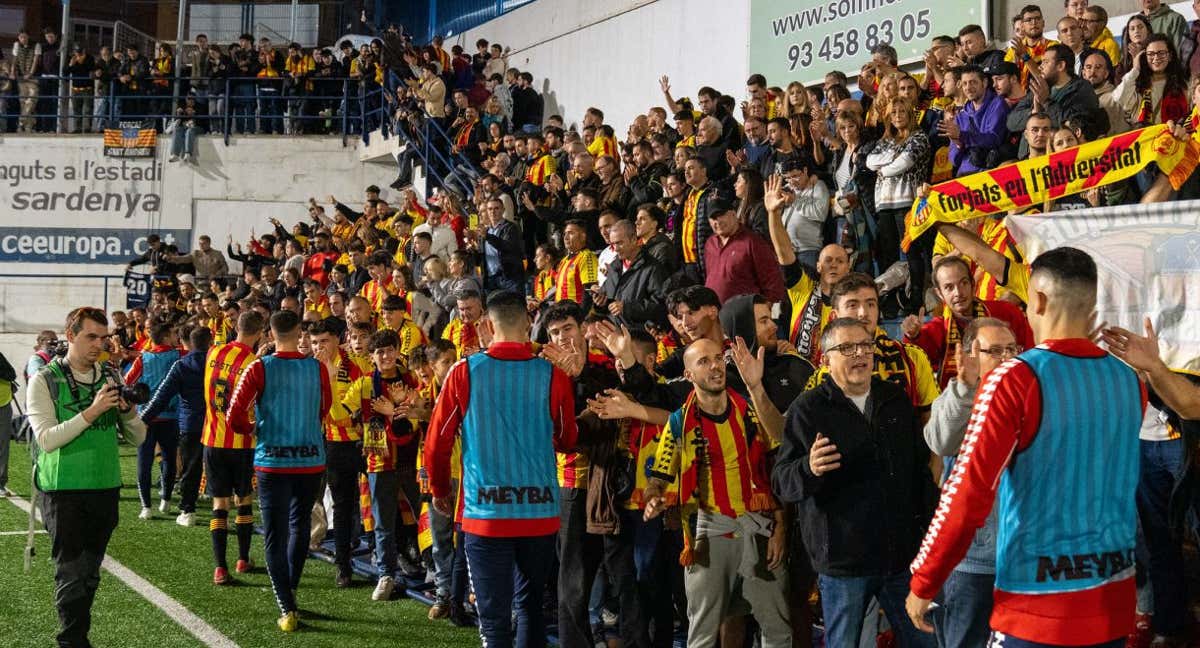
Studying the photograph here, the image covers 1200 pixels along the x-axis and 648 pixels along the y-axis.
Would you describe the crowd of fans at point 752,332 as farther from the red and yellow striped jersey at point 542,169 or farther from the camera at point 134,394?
the camera at point 134,394

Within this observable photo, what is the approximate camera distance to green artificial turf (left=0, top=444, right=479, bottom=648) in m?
7.36

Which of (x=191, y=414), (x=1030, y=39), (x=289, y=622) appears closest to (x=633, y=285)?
(x=289, y=622)

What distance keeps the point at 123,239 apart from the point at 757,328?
21.2 metres

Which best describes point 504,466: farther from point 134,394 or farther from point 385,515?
point 385,515

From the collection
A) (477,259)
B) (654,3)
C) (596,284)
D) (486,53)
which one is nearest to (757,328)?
(596,284)

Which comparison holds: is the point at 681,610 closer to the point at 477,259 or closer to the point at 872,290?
the point at 872,290

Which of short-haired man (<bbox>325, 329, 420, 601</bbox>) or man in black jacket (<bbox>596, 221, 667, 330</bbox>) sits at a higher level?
man in black jacket (<bbox>596, 221, 667, 330</bbox>)

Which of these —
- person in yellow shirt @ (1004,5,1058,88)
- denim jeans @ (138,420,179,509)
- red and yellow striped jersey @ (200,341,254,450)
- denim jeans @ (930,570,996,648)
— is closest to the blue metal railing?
denim jeans @ (138,420,179,509)

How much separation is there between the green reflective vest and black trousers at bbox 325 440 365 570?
100 inches

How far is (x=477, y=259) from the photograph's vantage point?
13.9 metres

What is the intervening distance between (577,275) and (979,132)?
3.88m

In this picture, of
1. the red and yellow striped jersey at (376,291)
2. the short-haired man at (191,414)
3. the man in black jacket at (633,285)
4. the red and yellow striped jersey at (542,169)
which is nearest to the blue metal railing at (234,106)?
the red and yellow striped jersey at (542,169)

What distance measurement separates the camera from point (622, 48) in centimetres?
1977

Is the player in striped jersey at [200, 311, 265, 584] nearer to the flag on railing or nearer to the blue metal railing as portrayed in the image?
the blue metal railing
